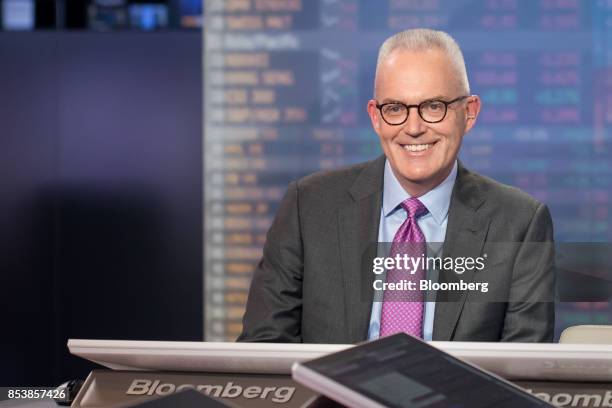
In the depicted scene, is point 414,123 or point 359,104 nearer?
point 414,123

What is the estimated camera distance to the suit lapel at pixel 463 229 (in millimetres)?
1979

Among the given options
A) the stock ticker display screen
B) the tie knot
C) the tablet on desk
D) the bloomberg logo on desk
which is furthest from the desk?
the stock ticker display screen

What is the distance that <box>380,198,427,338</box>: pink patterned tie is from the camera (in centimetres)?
185

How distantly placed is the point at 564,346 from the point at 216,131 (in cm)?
263

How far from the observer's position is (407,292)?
189 centimetres

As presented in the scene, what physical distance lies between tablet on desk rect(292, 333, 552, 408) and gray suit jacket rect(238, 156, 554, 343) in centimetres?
83

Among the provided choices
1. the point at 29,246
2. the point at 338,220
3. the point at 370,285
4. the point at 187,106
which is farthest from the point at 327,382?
the point at 29,246

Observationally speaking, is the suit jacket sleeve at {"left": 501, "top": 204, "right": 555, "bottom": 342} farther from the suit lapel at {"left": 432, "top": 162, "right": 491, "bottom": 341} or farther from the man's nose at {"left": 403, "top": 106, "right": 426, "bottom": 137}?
the man's nose at {"left": 403, "top": 106, "right": 426, "bottom": 137}

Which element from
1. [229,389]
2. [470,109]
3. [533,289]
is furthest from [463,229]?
[229,389]

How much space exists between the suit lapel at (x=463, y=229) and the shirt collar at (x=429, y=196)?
0.05 ft

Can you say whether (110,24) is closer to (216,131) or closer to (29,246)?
(216,131)

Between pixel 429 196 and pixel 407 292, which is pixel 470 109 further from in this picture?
pixel 407 292

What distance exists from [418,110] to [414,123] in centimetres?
3

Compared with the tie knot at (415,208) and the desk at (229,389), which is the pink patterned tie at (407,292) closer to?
the tie knot at (415,208)
